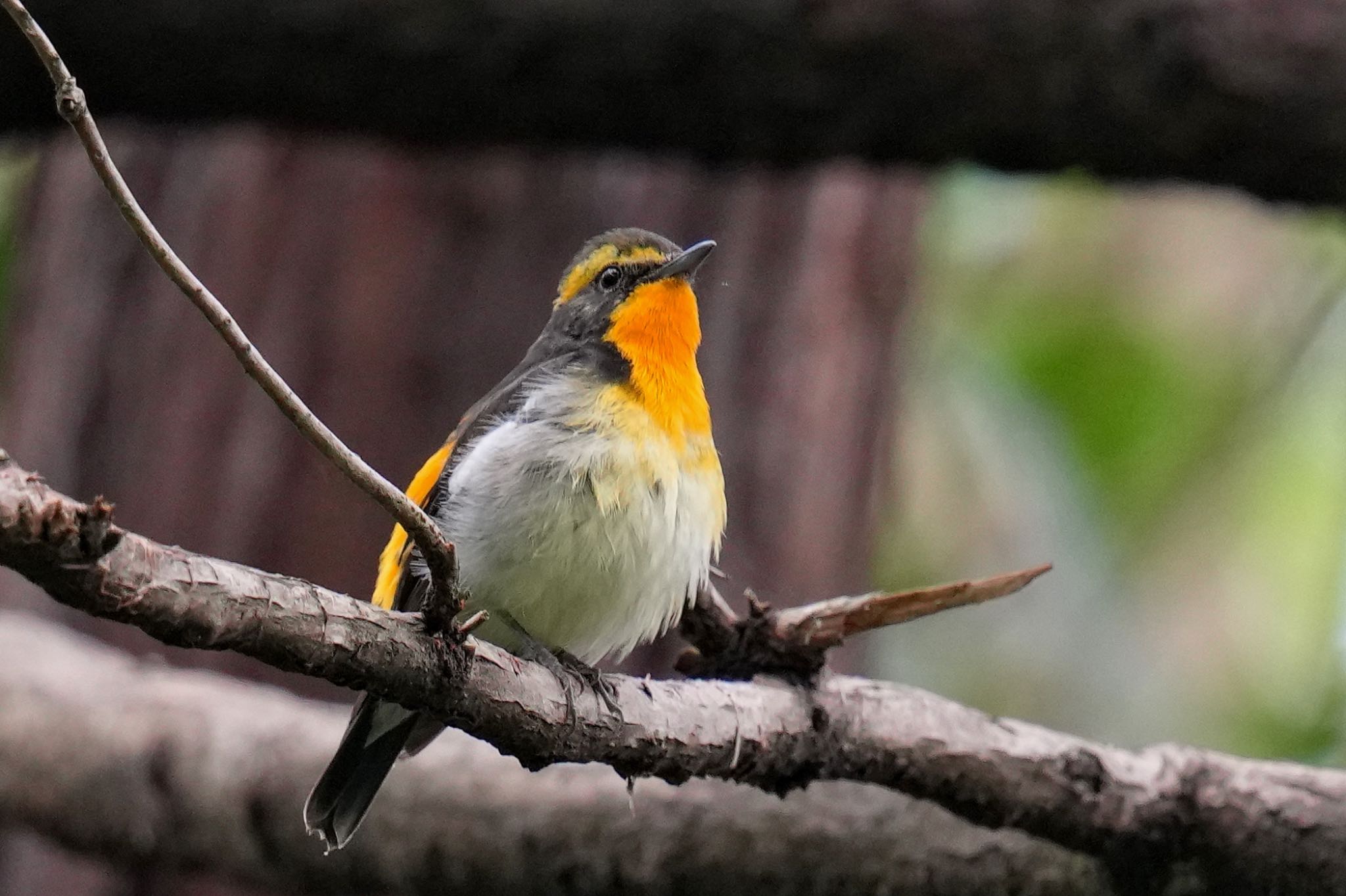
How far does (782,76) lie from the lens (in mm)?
4184

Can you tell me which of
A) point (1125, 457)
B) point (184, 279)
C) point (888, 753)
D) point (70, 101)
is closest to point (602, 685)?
point (888, 753)

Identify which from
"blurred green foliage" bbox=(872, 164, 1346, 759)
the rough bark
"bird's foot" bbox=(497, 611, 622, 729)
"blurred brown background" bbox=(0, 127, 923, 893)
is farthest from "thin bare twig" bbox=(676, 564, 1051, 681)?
"blurred green foliage" bbox=(872, 164, 1346, 759)

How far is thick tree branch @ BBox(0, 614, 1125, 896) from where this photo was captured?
3.78 meters

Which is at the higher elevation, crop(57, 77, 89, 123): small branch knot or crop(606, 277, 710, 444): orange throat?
crop(57, 77, 89, 123): small branch knot

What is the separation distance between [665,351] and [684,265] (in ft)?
0.83

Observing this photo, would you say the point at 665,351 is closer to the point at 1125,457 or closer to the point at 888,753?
the point at 888,753

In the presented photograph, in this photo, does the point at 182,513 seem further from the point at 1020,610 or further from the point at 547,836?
the point at 1020,610

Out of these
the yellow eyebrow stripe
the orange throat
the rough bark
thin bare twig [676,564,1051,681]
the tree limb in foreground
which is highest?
the rough bark

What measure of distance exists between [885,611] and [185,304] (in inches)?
145

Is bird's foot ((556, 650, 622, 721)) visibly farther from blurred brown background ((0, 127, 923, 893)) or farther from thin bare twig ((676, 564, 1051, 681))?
blurred brown background ((0, 127, 923, 893))

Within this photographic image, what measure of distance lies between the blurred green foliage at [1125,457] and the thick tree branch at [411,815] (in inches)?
110

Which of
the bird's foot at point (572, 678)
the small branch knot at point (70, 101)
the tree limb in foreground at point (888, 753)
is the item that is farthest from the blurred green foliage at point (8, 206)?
the small branch knot at point (70, 101)

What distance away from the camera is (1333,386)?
7.64 meters

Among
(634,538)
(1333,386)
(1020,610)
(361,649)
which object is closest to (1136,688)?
(1020,610)
